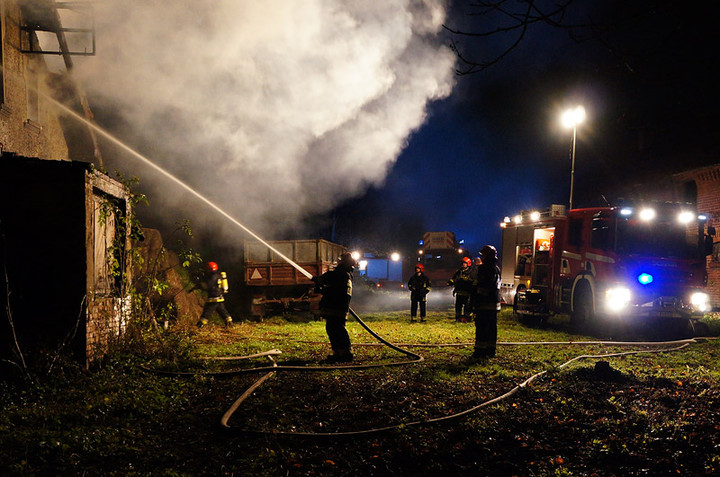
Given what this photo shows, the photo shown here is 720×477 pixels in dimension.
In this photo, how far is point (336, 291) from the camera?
8.04 metres

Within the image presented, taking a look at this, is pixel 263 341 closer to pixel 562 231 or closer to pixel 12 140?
pixel 562 231

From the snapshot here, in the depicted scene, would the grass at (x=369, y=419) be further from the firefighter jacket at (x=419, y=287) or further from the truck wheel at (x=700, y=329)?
the firefighter jacket at (x=419, y=287)

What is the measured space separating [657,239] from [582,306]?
→ 2422 mm

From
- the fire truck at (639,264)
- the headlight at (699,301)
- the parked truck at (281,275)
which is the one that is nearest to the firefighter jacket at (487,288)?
the fire truck at (639,264)

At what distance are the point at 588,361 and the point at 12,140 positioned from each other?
1661 centimetres

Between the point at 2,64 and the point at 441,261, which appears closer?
the point at 2,64

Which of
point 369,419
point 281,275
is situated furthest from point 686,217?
point 281,275

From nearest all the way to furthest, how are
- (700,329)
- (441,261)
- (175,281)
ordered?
(700,329)
(175,281)
(441,261)

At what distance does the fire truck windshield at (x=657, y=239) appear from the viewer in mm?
10492

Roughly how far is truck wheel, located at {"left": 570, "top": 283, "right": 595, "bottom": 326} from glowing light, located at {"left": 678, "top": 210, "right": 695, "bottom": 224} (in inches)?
103

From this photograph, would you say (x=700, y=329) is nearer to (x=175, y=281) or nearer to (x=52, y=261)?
(x=52, y=261)

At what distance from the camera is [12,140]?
13.9 meters

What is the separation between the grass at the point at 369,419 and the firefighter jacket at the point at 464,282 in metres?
5.89

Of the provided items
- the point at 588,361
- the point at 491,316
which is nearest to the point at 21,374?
the point at 491,316
